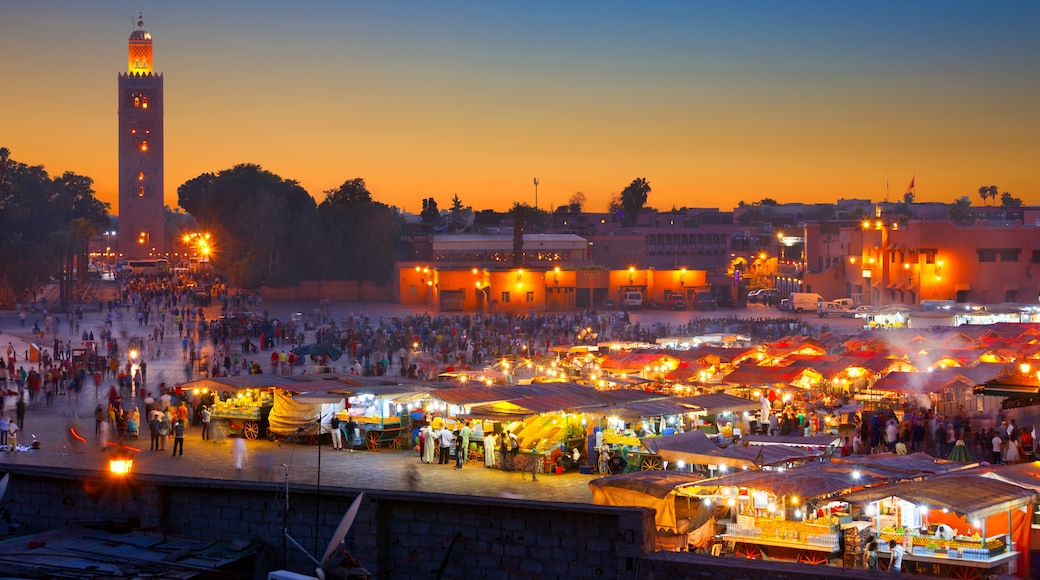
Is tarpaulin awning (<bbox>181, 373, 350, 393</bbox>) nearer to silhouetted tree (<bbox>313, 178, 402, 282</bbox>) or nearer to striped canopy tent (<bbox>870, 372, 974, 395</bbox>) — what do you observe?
→ striped canopy tent (<bbox>870, 372, 974, 395</bbox>)

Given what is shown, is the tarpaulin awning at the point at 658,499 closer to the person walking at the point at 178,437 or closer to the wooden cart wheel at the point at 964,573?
the wooden cart wheel at the point at 964,573

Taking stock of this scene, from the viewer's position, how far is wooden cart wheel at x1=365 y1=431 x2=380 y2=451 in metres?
20.8

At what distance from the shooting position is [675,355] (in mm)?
27859

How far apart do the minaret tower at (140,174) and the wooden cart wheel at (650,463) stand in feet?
297

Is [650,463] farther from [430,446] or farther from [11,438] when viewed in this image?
[11,438]

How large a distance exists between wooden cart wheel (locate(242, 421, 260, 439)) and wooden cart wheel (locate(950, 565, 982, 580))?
13.4 m

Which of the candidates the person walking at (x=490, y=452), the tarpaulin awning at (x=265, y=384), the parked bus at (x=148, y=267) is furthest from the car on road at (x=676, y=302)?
the person walking at (x=490, y=452)

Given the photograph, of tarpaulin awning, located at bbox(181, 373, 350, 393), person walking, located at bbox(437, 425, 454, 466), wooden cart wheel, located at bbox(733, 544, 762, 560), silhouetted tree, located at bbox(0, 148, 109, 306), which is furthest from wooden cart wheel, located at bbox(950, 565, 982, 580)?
silhouetted tree, located at bbox(0, 148, 109, 306)

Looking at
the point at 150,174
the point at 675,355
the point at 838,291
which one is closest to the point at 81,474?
the point at 675,355

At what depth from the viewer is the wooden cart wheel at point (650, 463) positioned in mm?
17594

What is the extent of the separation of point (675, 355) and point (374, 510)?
16.0m

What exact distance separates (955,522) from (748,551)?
6.80ft

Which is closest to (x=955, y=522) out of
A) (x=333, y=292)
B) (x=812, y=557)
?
(x=812, y=557)

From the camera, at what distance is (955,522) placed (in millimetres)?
12383
